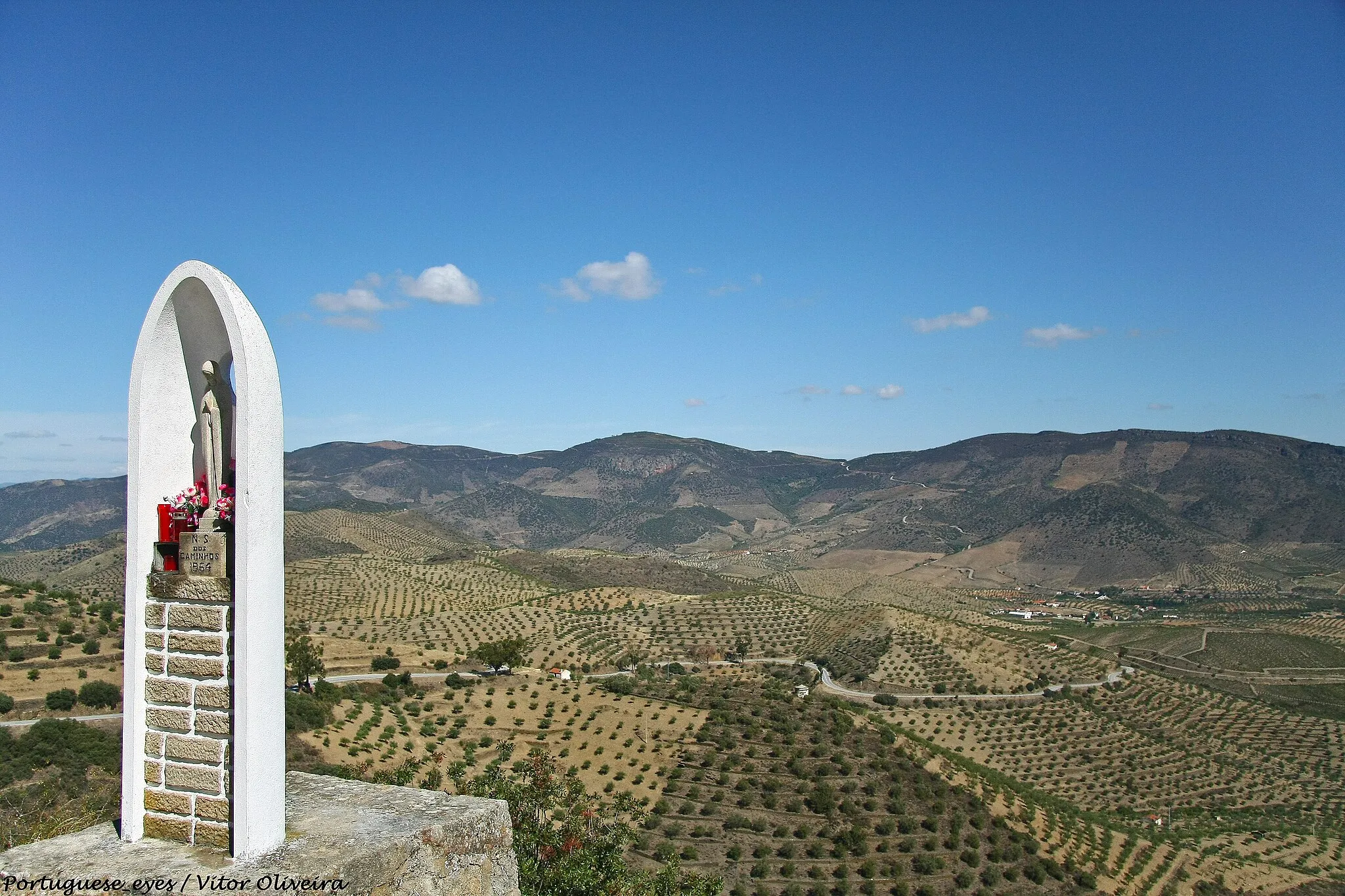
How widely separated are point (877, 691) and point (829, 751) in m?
27.6

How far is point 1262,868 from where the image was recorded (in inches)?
1411

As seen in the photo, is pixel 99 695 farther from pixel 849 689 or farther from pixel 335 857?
Result: pixel 849 689

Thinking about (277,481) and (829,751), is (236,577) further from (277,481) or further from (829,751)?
(829,751)

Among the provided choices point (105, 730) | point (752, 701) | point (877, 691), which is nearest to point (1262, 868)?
point (752, 701)

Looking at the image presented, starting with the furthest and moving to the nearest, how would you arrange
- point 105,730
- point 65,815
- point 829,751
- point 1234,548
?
1. point 1234,548
2. point 829,751
3. point 105,730
4. point 65,815

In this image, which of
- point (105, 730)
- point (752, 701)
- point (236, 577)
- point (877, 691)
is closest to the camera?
point (236, 577)

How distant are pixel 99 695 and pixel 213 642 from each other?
26.2 metres

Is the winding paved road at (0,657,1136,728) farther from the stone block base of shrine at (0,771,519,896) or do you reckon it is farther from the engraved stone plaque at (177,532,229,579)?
the engraved stone plaque at (177,532,229,579)

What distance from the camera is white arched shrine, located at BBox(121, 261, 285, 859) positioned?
5977mm

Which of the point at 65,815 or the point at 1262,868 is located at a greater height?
the point at 65,815

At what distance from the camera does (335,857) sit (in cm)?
577

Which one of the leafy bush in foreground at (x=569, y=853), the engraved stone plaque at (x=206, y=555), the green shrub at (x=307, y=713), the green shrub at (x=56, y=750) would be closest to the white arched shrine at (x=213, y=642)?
the engraved stone plaque at (x=206, y=555)

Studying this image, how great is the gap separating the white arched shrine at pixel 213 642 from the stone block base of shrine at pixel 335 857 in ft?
0.85

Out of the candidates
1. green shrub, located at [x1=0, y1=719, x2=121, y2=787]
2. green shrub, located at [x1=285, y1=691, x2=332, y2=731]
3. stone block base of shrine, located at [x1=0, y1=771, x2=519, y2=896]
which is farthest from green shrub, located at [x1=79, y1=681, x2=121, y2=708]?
stone block base of shrine, located at [x1=0, y1=771, x2=519, y2=896]
